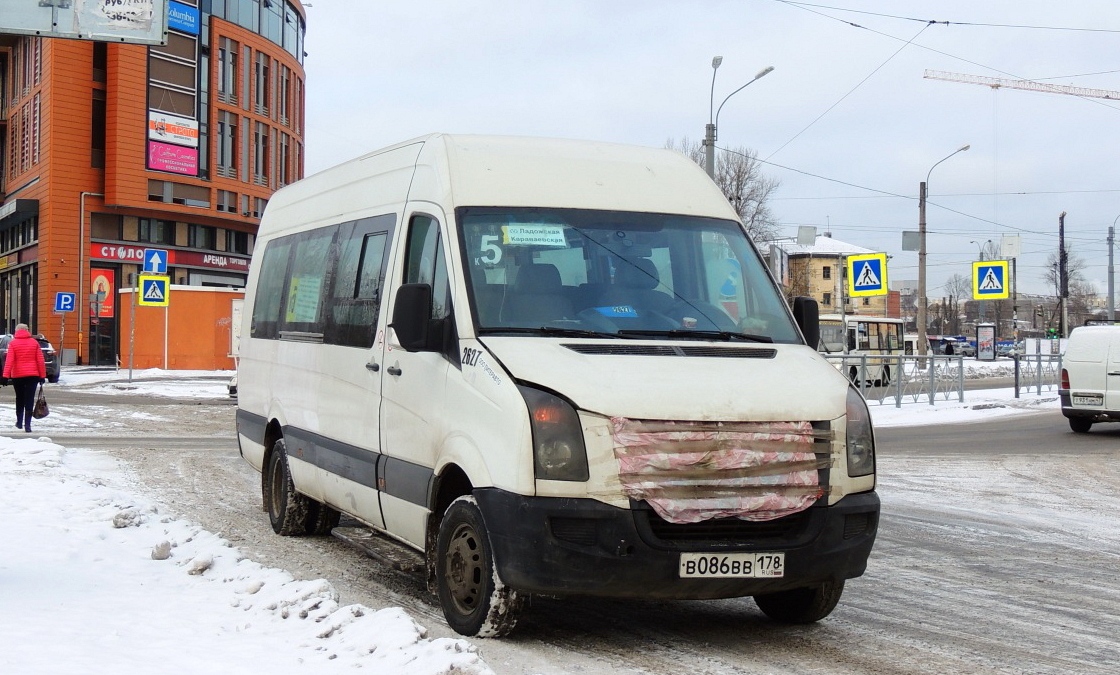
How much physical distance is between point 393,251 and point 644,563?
2630mm

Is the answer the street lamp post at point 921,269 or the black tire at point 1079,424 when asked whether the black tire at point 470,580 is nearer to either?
the black tire at point 1079,424

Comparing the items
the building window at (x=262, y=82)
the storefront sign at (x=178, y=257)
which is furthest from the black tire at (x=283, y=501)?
the building window at (x=262, y=82)

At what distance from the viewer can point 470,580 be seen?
5.66 metres

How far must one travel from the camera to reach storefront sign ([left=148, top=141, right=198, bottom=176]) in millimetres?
53844

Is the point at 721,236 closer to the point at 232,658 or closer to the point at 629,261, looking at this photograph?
the point at 629,261

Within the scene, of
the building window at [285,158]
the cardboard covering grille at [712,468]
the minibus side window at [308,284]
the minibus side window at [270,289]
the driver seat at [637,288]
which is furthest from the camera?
the building window at [285,158]

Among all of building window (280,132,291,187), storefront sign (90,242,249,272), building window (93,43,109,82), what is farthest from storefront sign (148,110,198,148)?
building window (280,132,291,187)

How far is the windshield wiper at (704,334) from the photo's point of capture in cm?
596

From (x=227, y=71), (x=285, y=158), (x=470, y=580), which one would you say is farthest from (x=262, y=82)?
(x=470, y=580)

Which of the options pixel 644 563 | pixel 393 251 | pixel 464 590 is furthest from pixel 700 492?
pixel 393 251

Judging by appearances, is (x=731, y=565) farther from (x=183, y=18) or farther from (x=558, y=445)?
(x=183, y=18)

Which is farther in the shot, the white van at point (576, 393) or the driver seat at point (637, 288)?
the driver seat at point (637, 288)

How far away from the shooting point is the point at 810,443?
543 cm

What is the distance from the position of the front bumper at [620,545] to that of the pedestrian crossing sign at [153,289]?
27995mm
